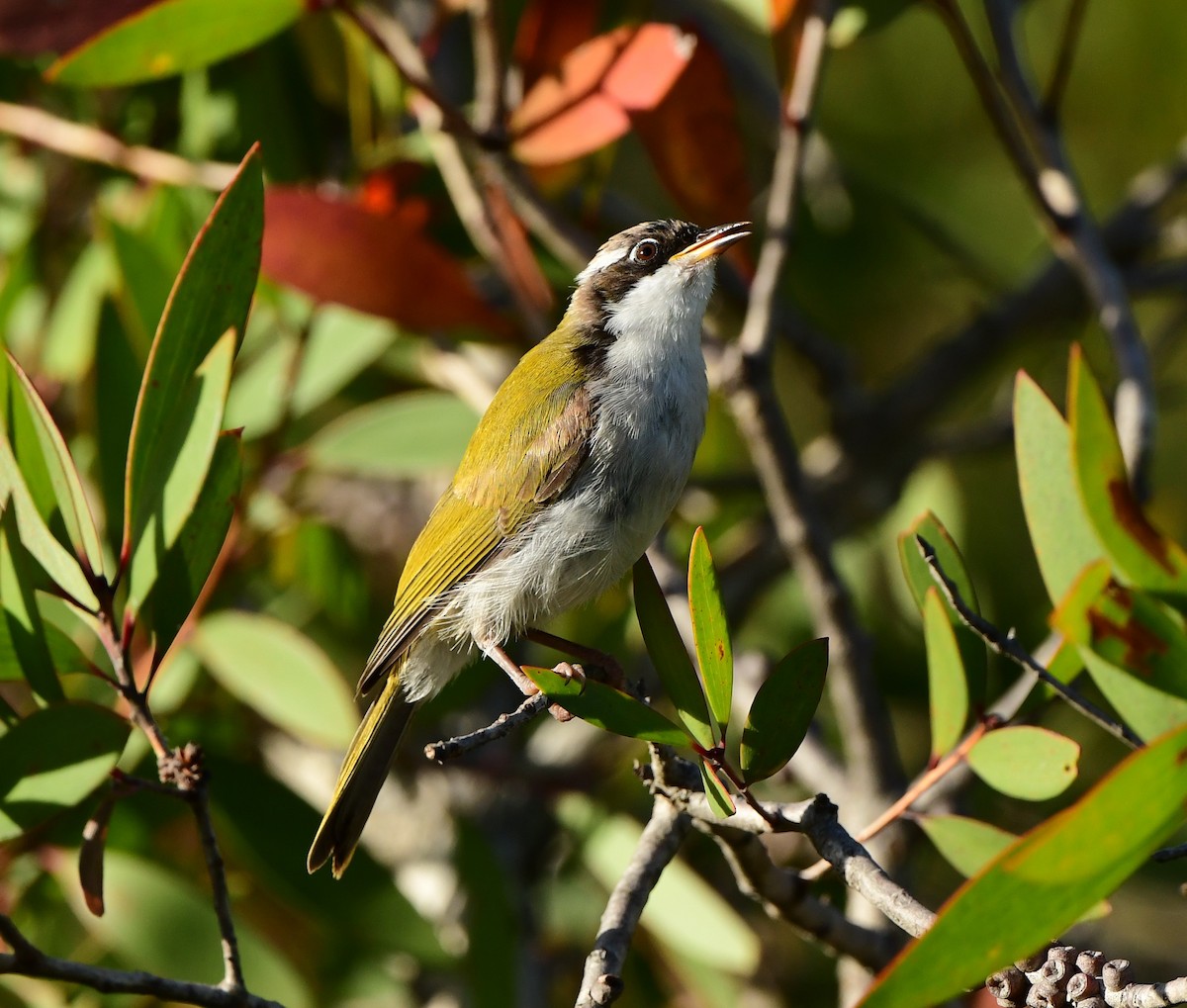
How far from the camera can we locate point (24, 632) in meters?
2.05

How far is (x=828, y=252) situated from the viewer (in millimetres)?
4754

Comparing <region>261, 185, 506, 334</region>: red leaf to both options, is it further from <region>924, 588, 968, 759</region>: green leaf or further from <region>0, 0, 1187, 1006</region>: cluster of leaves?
<region>924, 588, 968, 759</region>: green leaf

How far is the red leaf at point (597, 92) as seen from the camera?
281 centimetres

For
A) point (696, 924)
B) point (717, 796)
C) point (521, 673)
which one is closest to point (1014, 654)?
point (717, 796)

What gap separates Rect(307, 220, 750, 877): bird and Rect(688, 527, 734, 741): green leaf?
36.9 inches

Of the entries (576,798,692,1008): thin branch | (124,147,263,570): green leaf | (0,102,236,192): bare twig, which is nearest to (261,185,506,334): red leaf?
(0,102,236,192): bare twig

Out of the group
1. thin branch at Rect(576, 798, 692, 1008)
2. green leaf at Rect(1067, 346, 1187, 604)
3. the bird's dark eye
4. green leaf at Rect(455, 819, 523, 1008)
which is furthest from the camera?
the bird's dark eye

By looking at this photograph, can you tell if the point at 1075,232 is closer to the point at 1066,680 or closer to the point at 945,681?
the point at 1066,680

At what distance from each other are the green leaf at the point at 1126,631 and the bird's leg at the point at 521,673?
78 cm

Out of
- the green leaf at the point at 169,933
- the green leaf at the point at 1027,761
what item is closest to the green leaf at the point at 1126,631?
the green leaf at the point at 1027,761

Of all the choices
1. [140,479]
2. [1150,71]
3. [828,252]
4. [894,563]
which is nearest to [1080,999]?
[140,479]

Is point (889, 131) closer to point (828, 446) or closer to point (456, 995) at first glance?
point (828, 446)

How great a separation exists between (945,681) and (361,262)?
5.64 feet

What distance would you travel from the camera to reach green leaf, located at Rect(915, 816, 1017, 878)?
2.02m
